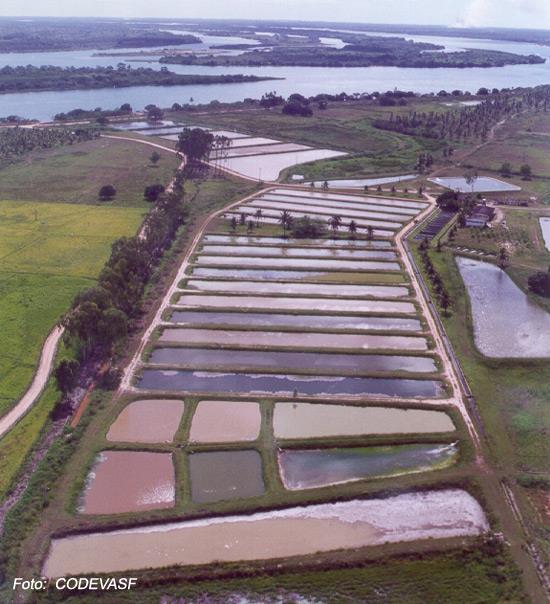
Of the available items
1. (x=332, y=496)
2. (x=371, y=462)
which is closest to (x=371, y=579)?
(x=332, y=496)

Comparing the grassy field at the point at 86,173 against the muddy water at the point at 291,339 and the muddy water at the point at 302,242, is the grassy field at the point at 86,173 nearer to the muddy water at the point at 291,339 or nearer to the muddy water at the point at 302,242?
the muddy water at the point at 302,242

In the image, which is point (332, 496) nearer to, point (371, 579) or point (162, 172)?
point (371, 579)

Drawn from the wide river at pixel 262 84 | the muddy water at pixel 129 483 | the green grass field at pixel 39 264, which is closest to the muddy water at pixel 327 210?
the green grass field at pixel 39 264

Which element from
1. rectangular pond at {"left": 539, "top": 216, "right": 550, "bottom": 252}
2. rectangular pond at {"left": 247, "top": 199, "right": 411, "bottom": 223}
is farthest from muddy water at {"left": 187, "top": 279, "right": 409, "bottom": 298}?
rectangular pond at {"left": 539, "top": 216, "right": 550, "bottom": 252}

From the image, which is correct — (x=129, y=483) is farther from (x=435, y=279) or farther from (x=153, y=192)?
(x=153, y=192)

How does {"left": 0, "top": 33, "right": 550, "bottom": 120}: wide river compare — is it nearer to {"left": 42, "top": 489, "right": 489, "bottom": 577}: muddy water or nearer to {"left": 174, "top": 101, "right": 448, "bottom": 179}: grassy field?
{"left": 174, "top": 101, "right": 448, "bottom": 179}: grassy field
